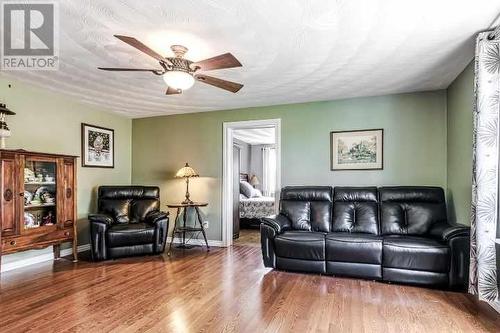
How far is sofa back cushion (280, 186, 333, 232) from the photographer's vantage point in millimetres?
4047

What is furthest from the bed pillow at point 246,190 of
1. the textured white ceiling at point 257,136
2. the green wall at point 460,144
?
the green wall at point 460,144

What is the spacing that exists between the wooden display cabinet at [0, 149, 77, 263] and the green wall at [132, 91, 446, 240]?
167cm

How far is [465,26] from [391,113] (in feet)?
6.52

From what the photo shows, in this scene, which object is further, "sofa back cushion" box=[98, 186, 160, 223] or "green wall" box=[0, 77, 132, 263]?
"sofa back cushion" box=[98, 186, 160, 223]

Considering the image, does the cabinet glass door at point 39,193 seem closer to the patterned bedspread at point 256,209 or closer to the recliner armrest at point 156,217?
the recliner armrest at point 156,217

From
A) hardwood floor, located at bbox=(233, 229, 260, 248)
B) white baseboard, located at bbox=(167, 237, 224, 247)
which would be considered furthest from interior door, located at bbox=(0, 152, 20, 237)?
hardwood floor, located at bbox=(233, 229, 260, 248)

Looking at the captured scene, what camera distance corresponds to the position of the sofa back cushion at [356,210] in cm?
385

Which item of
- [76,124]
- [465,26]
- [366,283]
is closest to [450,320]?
[366,283]

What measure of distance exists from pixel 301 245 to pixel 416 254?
1194 mm

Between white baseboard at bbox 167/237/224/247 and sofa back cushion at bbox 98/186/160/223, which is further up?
sofa back cushion at bbox 98/186/160/223

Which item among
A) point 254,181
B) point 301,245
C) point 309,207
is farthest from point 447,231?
point 254,181

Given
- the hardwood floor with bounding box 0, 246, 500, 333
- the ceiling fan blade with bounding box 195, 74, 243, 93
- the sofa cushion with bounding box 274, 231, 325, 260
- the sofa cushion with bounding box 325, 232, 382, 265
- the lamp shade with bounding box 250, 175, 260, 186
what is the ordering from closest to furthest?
the hardwood floor with bounding box 0, 246, 500, 333 → the ceiling fan blade with bounding box 195, 74, 243, 93 → the sofa cushion with bounding box 325, 232, 382, 265 → the sofa cushion with bounding box 274, 231, 325, 260 → the lamp shade with bounding box 250, 175, 260, 186

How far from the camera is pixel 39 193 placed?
386cm

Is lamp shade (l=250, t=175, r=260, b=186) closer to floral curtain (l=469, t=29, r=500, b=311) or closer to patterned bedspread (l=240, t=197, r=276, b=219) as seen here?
patterned bedspread (l=240, t=197, r=276, b=219)
